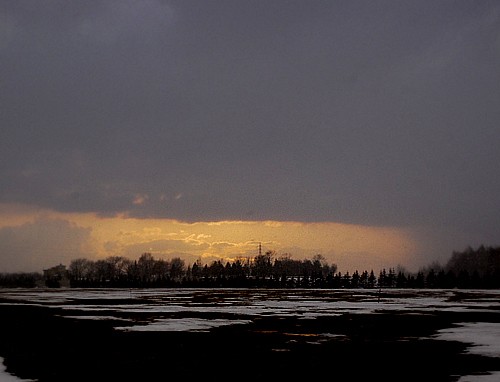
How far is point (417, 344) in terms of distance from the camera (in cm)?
2125

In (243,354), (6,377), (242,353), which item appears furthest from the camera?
(242,353)

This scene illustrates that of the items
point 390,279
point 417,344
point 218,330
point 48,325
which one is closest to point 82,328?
point 48,325

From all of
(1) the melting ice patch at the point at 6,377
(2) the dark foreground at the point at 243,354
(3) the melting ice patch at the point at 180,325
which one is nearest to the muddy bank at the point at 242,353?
(2) the dark foreground at the point at 243,354

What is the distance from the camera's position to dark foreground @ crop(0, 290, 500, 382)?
1539cm

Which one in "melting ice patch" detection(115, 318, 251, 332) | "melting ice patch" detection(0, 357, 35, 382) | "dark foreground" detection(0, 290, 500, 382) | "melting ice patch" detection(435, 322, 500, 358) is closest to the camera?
"melting ice patch" detection(0, 357, 35, 382)

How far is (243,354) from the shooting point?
18.8 metres

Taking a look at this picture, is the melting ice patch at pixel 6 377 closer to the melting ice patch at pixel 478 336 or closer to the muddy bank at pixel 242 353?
the muddy bank at pixel 242 353

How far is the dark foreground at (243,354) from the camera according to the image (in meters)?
15.4

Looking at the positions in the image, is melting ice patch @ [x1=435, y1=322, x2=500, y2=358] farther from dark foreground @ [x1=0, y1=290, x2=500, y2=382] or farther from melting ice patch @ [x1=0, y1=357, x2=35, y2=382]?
melting ice patch @ [x1=0, y1=357, x2=35, y2=382]

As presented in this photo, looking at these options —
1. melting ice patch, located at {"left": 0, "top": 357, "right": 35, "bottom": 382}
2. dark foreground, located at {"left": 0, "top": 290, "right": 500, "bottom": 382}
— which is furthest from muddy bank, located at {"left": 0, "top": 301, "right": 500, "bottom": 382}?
melting ice patch, located at {"left": 0, "top": 357, "right": 35, "bottom": 382}

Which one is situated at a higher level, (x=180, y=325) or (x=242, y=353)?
(x=180, y=325)

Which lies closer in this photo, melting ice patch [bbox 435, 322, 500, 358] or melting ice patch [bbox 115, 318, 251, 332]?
melting ice patch [bbox 435, 322, 500, 358]

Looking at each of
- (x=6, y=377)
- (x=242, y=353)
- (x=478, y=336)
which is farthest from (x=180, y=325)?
(x=6, y=377)

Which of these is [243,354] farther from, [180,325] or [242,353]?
[180,325]
